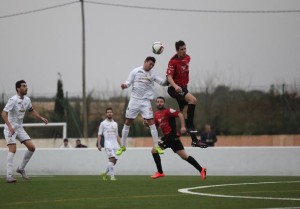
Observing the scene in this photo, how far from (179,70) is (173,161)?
10.3 m

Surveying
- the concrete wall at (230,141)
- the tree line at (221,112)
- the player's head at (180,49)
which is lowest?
the concrete wall at (230,141)

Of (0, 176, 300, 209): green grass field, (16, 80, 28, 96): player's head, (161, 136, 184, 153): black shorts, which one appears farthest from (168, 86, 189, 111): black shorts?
(16, 80, 28, 96): player's head

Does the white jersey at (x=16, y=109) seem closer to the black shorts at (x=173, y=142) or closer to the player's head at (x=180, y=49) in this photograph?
the black shorts at (x=173, y=142)

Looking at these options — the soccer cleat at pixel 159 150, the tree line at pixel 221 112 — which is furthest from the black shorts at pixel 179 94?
the tree line at pixel 221 112

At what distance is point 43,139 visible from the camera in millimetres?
40625

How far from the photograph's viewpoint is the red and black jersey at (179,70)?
1827 centimetres

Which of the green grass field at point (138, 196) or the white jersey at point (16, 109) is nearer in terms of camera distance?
the green grass field at point (138, 196)

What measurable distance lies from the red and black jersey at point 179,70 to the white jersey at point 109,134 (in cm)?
664

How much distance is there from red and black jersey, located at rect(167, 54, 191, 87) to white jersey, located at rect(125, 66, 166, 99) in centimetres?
90

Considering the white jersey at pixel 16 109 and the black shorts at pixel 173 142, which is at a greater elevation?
the white jersey at pixel 16 109

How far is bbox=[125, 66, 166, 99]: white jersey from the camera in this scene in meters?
19.4

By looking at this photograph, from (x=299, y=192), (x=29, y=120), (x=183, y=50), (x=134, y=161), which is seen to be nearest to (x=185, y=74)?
(x=183, y=50)

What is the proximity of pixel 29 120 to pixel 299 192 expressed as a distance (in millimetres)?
26829

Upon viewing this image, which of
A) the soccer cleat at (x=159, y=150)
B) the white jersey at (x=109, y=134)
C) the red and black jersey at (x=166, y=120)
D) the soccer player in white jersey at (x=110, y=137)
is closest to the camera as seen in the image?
the soccer cleat at (x=159, y=150)
